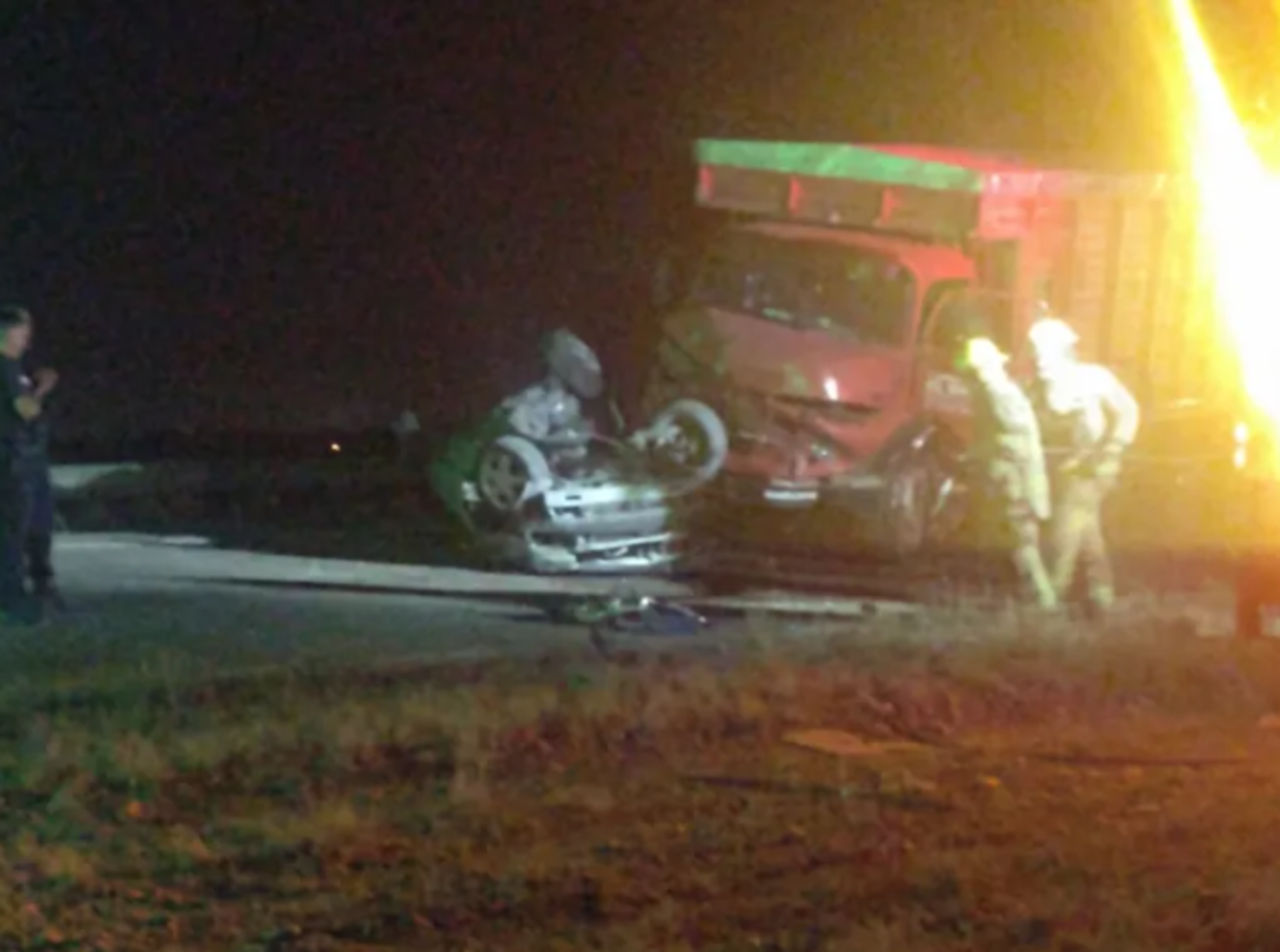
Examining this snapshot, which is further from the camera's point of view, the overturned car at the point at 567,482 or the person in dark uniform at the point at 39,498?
the overturned car at the point at 567,482

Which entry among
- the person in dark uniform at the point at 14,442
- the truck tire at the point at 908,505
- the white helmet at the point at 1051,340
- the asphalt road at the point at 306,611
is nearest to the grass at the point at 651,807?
the asphalt road at the point at 306,611

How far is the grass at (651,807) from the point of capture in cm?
592

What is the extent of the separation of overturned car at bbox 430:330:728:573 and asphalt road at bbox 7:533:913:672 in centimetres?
20

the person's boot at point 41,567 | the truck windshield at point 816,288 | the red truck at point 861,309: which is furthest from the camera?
the truck windshield at point 816,288

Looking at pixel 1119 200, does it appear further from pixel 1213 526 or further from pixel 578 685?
pixel 578 685

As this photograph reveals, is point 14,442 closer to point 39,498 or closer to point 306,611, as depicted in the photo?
point 39,498

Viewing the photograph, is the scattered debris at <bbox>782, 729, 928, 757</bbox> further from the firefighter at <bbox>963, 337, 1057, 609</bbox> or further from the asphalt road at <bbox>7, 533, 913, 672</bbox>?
the firefighter at <bbox>963, 337, 1057, 609</bbox>

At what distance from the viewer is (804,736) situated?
8.52 m

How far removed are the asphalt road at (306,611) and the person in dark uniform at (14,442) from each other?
1.31ft

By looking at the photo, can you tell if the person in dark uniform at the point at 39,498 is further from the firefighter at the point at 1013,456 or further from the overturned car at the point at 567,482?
the firefighter at the point at 1013,456

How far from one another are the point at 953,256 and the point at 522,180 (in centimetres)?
1172

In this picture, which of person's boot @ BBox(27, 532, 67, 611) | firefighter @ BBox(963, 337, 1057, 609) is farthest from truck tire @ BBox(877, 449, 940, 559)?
person's boot @ BBox(27, 532, 67, 611)

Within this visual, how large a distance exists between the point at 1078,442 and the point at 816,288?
10.7 feet

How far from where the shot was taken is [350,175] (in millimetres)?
24875
